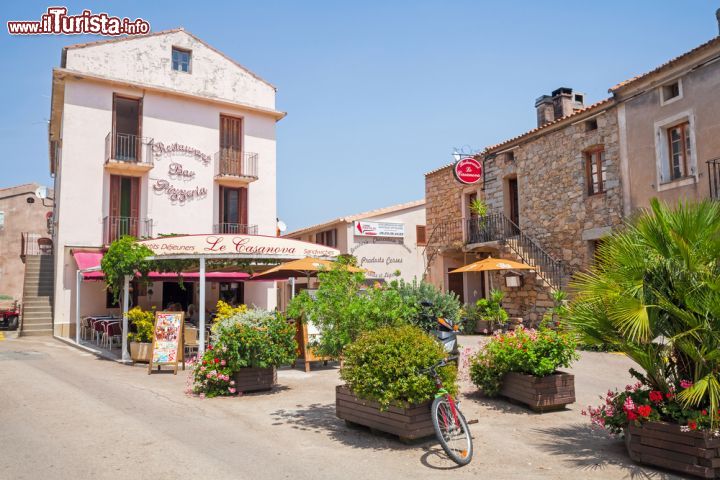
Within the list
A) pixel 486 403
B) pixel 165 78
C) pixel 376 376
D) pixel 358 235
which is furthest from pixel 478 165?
pixel 376 376

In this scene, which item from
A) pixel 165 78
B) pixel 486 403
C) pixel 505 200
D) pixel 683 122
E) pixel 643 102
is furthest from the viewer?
pixel 165 78

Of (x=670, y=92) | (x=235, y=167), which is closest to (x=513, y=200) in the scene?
(x=670, y=92)

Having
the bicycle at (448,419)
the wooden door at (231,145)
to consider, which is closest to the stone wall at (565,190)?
the wooden door at (231,145)

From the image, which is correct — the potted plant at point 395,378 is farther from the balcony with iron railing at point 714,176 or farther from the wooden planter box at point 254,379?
the balcony with iron railing at point 714,176

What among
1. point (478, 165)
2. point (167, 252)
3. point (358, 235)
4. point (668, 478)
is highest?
point (478, 165)

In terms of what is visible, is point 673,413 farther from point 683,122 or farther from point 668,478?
point 683,122

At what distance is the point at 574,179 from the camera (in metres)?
15.7

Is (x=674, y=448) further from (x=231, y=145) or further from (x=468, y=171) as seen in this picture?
(x=231, y=145)

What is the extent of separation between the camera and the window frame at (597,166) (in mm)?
15008

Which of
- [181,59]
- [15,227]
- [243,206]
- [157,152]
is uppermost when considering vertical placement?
[181,59]

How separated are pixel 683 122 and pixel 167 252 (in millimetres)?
11842

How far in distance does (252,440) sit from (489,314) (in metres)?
12.1

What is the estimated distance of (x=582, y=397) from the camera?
7754 mm

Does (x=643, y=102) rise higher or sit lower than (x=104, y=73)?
lower
